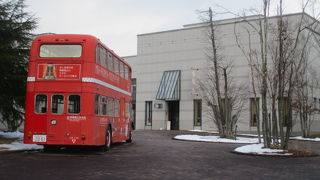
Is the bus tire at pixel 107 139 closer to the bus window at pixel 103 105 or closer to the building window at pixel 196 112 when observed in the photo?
the bus window at pixel 103 105

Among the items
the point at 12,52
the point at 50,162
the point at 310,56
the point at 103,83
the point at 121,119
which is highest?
the point at 310,56

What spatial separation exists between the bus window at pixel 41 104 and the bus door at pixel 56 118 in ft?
0.69

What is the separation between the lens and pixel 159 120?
47062 mm

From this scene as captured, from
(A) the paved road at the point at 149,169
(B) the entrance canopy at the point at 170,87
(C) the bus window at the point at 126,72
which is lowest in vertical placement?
(A) the paved road at the point at 149,169

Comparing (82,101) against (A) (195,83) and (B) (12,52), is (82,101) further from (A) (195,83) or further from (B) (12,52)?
(A) (195,83)

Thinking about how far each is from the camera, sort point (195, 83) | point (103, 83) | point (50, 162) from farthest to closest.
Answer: point (195, 83) → point (103, 83) → point (50, 162)

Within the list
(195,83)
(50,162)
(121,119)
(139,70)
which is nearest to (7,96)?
(121,119)

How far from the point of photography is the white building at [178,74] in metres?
41.6

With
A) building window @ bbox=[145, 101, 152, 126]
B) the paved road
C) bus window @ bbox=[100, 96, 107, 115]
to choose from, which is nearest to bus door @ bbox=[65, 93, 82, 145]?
bus window @ bbox=[100, 96, 107, 115]

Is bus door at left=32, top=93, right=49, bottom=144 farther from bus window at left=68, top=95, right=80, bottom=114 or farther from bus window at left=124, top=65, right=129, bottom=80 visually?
bus window at left=124, top=65, right=129, bottom=80

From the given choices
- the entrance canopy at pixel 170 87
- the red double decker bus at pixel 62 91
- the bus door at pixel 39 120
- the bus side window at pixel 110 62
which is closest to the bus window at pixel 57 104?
the red double decker bus at pixel 62 91

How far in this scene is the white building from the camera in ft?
136

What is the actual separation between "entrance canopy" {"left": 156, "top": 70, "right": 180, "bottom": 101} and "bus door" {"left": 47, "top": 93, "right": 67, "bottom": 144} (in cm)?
2998

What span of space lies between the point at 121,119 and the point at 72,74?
5.95 meters
